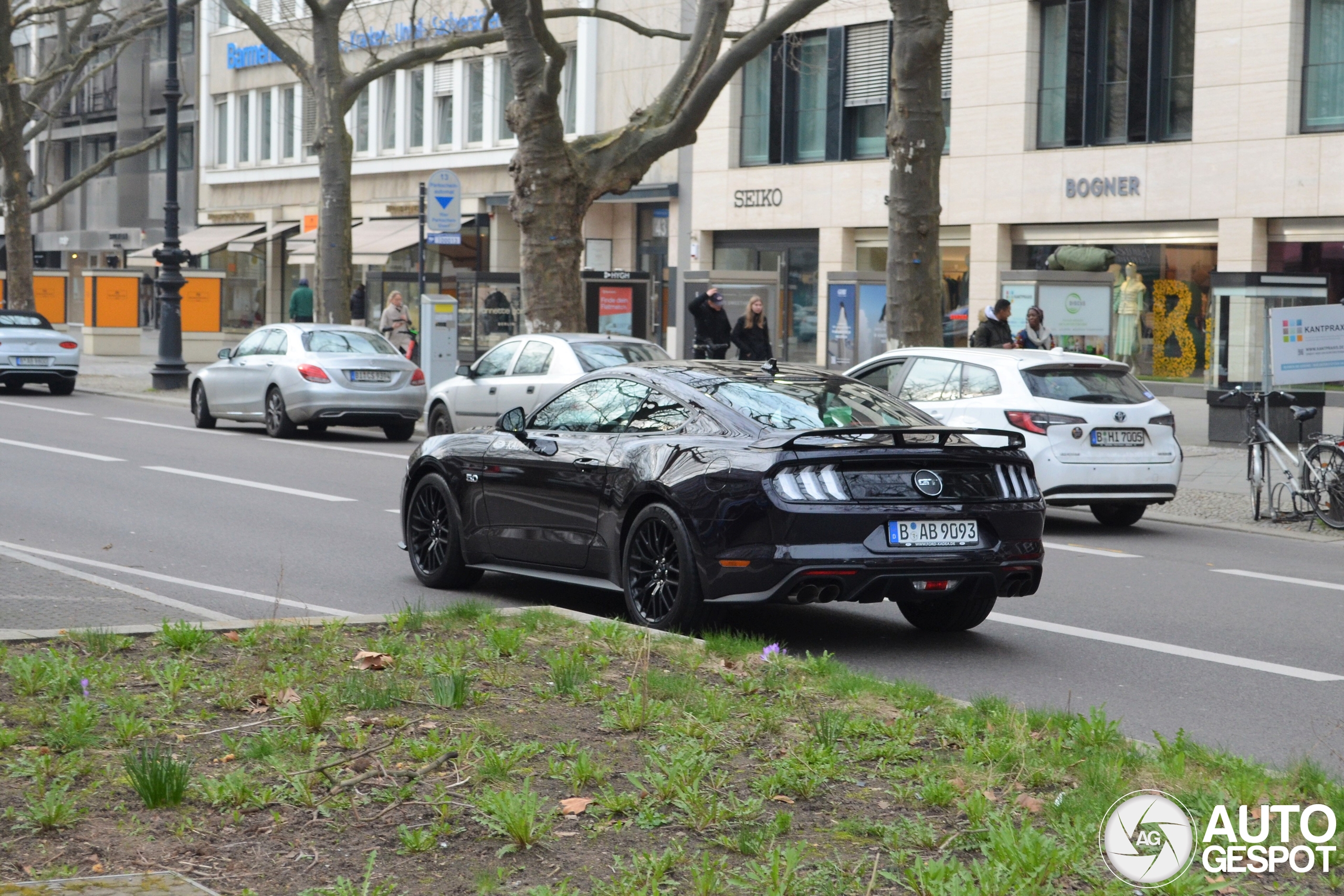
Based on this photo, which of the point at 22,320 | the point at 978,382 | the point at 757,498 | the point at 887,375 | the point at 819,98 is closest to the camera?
the point at 757,498

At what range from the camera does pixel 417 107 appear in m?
50.9

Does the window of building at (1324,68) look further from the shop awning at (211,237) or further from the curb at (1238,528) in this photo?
the shop awning at (211,237)

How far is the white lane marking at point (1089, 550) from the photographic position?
13.1 m

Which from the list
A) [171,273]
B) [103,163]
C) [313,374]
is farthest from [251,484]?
[103,163]

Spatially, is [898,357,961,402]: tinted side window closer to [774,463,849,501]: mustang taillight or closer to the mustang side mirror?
the mustang side mirror

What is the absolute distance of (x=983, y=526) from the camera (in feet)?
28.3

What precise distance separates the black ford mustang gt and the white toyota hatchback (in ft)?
16.2

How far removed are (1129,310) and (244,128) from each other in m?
35.7

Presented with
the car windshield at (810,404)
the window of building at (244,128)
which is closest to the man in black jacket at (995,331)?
the car windshield at (810,404)

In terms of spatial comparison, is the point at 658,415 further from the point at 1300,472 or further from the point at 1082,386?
the point at 1300,472

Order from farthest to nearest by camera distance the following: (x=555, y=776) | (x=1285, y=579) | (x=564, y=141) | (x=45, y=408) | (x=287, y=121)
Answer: (x=287, y=121), (x=45, y=408), (x=564, y=141), (x=1285, y=579), (x=555, y=776)

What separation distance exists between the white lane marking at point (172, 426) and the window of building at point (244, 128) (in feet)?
116

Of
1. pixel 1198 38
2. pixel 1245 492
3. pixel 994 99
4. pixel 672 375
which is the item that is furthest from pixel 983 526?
pixel 994 99

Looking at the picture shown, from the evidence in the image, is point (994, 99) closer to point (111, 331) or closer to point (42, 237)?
point (111, 331)
